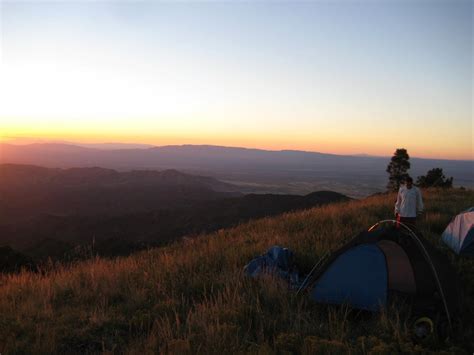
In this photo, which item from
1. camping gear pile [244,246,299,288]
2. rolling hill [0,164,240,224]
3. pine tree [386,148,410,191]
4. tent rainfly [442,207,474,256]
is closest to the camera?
camping gear pile [244,246,299,288]

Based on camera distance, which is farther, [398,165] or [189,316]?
[398,165]

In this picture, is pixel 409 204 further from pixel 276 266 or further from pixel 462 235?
pixel 276 266

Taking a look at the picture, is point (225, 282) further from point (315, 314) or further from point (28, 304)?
point (28, 304)

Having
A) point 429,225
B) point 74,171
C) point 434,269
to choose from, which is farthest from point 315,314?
point 74,171

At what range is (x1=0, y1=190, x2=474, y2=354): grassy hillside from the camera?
3781mm

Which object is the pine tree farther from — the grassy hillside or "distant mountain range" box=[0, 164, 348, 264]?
the grassy hillside

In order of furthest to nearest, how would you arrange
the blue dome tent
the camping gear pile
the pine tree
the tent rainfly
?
the pine tree < the tent rainfly < the camping gear pile < the blue dome tent

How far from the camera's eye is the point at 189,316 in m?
4.37

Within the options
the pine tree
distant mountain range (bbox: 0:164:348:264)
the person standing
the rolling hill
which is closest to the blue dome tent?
the person standing

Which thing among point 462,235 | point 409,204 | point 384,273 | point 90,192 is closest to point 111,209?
point 90,192

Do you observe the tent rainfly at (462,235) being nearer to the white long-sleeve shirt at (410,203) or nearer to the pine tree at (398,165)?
the white long-sleeve shirt at (410,203)

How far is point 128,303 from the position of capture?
5195 mm

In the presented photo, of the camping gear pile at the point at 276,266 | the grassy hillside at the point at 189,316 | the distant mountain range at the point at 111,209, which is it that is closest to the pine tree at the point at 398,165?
the distant mountain range at the point at 111,209

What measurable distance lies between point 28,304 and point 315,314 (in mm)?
4034
